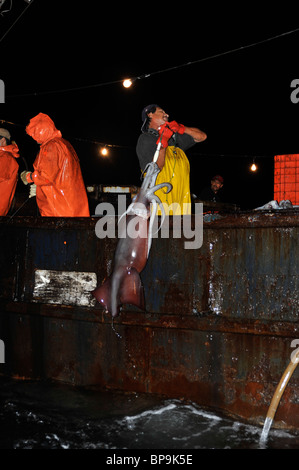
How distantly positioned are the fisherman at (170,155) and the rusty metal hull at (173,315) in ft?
3.09

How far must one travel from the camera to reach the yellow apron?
4.68 metres

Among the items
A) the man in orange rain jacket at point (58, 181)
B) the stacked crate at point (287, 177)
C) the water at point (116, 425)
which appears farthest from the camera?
the stacked crate at point (287, 177)

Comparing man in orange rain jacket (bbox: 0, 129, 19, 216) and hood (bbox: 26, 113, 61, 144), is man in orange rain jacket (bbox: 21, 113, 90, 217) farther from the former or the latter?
man in orange rain jacket (bbox: 0, 129, 19, 216)

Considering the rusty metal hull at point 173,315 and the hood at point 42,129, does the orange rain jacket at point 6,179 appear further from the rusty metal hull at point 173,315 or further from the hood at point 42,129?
the rusty metal hull at point 173,315

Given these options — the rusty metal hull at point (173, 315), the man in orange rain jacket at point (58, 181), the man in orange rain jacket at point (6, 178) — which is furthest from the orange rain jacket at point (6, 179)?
the rusty metal hull at point (173, 315)

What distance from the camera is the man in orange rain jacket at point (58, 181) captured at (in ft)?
16.7

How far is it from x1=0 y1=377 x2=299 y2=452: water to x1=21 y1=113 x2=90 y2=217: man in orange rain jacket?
7.00ft

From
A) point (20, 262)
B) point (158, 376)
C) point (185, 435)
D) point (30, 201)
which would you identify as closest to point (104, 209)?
point (30, 201)

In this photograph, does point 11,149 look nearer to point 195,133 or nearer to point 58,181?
point 58,181

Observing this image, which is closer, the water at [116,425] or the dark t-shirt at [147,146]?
the water at [116,425]

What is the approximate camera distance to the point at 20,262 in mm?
4746

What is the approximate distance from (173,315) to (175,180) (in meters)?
1.69

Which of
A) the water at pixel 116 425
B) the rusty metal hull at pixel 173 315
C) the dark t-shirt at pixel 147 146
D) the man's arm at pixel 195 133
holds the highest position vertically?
the man's arm at pixel 195 133
